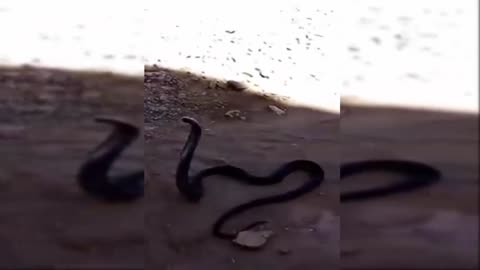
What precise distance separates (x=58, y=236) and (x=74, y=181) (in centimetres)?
10

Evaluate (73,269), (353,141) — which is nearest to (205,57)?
(73,269)

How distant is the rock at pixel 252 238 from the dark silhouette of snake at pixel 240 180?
0.05ft

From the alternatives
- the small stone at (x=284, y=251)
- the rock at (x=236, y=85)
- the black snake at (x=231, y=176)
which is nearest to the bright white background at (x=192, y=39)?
the rock at (x=236, y=85)

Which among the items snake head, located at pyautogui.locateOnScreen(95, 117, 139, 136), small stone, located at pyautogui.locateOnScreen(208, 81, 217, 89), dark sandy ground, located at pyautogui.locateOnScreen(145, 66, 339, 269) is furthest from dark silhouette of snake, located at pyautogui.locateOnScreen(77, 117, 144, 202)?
small stone, located at pyautogui.locateOnScreen(208, 81, 217, 89)

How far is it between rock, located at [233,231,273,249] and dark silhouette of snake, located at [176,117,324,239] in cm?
1

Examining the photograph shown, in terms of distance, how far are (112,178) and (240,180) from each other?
289 mm

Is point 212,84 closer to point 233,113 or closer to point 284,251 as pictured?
point 233,113

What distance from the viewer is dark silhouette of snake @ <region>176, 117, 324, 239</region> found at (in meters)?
1.12

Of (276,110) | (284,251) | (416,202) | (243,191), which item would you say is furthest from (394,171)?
(276,110)

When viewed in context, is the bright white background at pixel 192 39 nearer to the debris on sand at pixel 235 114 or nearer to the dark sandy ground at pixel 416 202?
the debris on sand at pixel 235 114

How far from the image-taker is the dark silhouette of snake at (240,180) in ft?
3.66

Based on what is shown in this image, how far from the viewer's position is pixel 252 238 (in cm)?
107

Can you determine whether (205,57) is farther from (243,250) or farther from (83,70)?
(243,250)

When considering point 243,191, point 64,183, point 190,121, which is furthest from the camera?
point 190,121
